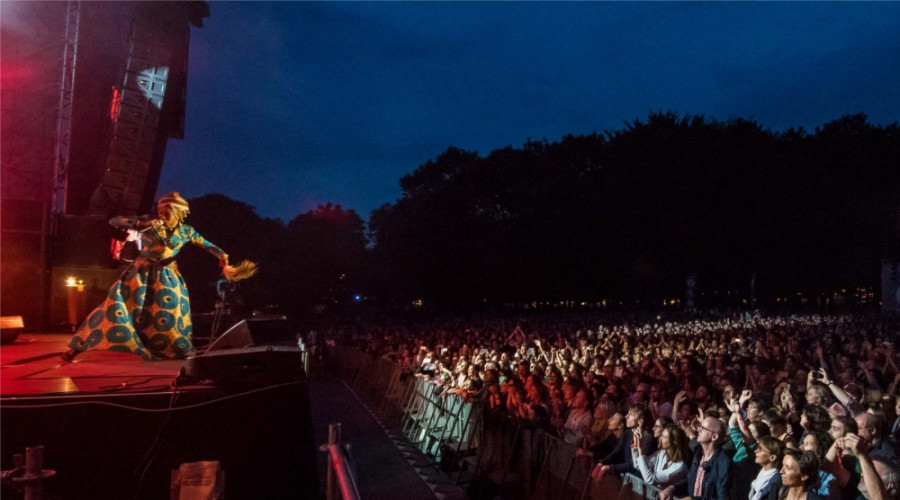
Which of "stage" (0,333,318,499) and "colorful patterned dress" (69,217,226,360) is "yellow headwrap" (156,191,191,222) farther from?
"stage" (0,333,318,499)

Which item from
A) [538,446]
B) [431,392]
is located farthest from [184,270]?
[538,446]

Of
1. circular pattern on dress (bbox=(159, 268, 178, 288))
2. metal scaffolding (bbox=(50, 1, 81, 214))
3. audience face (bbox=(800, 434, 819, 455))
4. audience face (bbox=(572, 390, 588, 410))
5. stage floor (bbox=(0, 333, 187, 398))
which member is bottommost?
audience face (bbox=(572, 390, 588, 410))

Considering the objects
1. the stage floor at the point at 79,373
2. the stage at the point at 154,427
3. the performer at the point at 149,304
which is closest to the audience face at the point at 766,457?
the stage at the point at 154,427

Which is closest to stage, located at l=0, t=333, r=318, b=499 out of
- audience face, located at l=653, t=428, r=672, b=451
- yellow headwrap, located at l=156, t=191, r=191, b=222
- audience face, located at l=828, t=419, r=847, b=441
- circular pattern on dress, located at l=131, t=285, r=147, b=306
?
circular pattern on dress, located at l=131, t=285, r=147, b=306

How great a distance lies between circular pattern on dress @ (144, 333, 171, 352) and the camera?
21.4 feet

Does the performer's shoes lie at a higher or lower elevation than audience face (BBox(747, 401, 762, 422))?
higher

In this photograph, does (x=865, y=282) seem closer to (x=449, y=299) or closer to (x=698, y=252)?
(x=698, y=252)

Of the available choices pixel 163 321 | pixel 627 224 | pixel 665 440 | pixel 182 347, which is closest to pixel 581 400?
pixel 665 440

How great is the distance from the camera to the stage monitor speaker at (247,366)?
5145 mm

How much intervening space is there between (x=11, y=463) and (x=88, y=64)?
36.9 feet

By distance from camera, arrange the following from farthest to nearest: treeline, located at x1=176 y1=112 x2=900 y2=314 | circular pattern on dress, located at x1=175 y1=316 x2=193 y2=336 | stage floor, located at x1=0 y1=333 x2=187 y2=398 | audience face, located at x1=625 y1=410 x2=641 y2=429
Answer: treeline, located at x1=176 y1=112 x2=900 y2=314 < circular pattern on dress, located at x1=175 y1=316 x2=193 y2=336 < audience face, located at x1=625 y1=410 x2=641 y2=429 < stage floor, located at x1=0 y1=333 x2=187 y2=398

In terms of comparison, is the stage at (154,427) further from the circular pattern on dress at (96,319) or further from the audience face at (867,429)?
the audience face at (867,429)

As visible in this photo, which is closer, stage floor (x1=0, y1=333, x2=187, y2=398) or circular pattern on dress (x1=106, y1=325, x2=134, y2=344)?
stage floor (x1=0, y1=333, x2=187, y2=398)

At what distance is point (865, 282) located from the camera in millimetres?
38969
